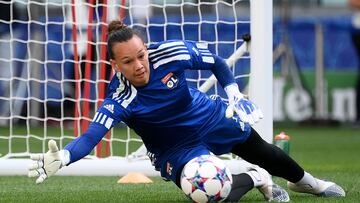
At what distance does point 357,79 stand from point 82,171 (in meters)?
8.70

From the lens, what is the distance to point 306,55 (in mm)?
17812

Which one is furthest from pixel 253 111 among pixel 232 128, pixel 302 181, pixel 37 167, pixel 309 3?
pixel 309 3

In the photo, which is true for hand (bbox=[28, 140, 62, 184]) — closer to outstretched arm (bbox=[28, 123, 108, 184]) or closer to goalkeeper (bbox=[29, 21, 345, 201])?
outstretched arm (bbox=[28, 123, 108, 184])

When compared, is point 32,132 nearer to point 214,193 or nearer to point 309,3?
point 309,3

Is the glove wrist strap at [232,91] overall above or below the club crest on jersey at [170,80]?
below

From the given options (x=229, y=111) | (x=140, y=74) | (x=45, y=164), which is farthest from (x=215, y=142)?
(x=45, y=164)

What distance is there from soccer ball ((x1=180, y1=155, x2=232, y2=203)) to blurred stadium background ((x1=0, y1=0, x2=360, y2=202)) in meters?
1.28

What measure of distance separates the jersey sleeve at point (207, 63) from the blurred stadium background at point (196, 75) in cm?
120

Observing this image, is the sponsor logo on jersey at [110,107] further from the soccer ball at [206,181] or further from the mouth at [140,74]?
the soccer ball at [206,181]

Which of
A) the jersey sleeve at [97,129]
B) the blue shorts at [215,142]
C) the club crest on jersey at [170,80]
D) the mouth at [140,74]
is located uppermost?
the mouth at [140,74]

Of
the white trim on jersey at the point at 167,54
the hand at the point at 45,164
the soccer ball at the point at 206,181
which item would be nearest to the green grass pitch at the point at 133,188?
the soccer ball at the point at 206,181

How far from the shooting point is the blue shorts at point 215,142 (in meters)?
6.19

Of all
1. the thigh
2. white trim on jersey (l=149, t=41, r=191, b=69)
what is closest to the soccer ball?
the thigh

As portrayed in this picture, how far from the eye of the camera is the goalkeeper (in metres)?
5.97
